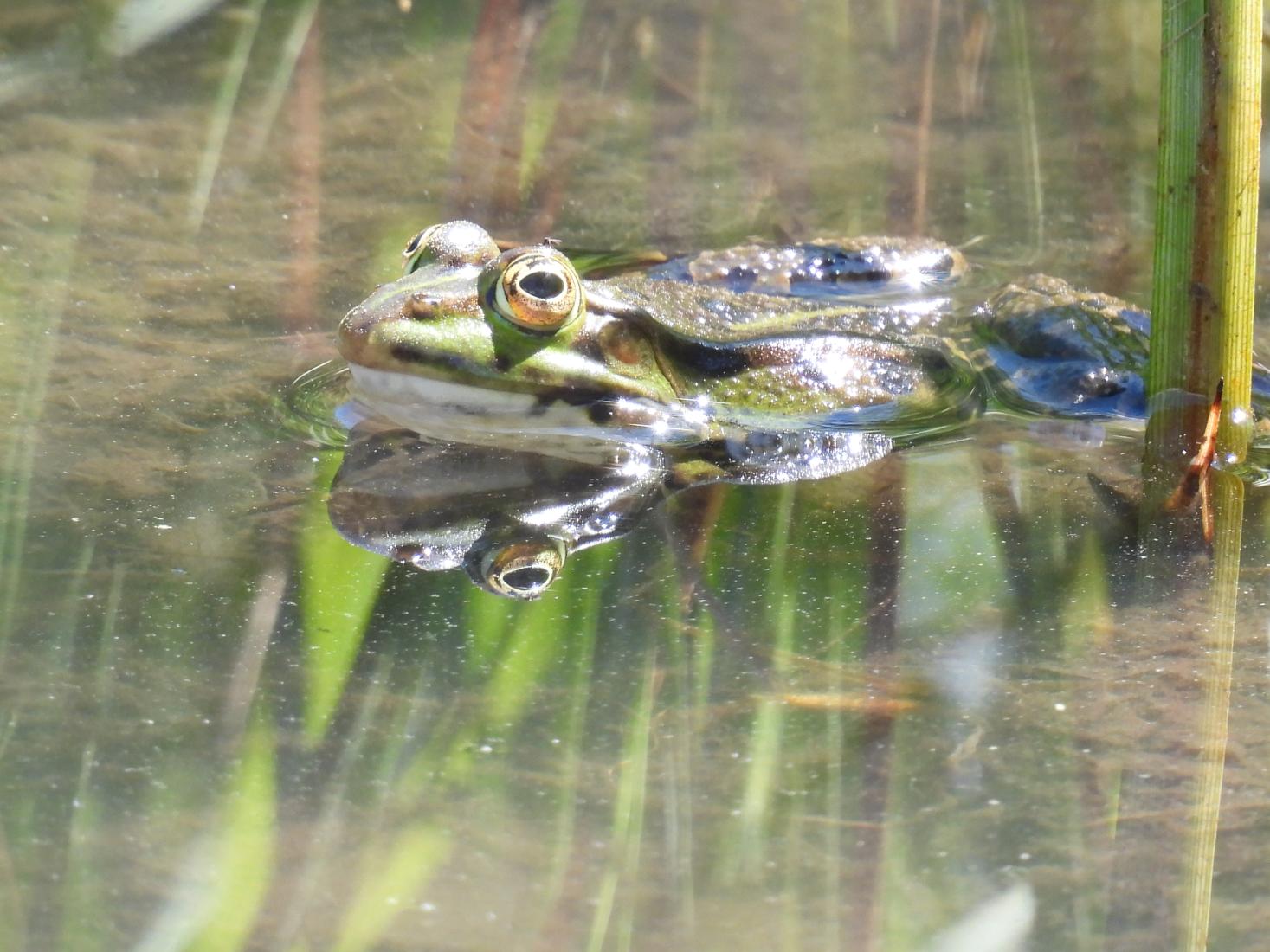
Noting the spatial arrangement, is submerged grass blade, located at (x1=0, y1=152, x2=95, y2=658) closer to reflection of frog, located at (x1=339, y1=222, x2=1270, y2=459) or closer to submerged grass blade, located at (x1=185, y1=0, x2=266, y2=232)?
submerged grass blade, located at (x1=185, y1=0, x2=266, y2=232)

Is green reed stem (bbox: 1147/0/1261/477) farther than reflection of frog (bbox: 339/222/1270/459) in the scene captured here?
No

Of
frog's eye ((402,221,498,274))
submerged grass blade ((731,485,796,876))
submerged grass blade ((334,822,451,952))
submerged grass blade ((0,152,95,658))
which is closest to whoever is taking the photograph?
submerged grass blade ((334,822,451,952))

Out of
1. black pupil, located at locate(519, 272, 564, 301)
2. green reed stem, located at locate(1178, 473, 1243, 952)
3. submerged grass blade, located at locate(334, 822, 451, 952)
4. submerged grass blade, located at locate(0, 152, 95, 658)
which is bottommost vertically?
green reed stem, located at locate(1178, 473, 1243, 952)

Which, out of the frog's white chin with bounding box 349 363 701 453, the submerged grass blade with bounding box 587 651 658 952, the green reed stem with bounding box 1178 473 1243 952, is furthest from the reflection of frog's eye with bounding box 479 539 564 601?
the green reed stem with bounding box 1178 473 1243 952

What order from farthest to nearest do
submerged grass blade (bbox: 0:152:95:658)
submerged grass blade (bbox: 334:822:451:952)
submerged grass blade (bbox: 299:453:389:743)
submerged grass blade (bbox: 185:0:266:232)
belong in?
submerged grass blade (bbox: 185:0:266:232) < submerged grass blade (bbox: 0:152:95:658) < submerged grass blade (bbox: 299:453:389:743) < submerged grass blade (bbox: 334:822:451:952)

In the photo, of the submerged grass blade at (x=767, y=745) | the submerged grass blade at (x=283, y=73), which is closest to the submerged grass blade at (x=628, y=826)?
the submerged grass blade at (x=767, y=745)

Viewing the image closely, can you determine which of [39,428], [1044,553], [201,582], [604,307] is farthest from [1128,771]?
[39,428]

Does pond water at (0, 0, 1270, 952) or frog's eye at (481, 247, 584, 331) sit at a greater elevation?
frog's eye at (481, 247, 584, 331)

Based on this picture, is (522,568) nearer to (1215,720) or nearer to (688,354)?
(688,354)
